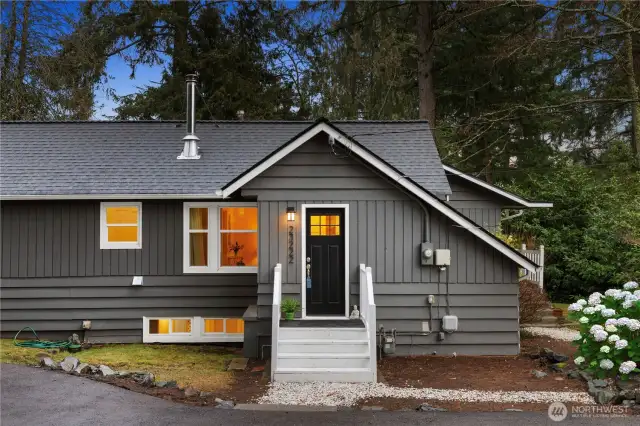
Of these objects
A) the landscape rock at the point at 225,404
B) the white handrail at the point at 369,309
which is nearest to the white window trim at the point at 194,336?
the white handrail at the point at 369,309

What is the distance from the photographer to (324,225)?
10.9 meters

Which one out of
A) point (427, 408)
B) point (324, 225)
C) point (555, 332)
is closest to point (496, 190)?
point (555, 332)

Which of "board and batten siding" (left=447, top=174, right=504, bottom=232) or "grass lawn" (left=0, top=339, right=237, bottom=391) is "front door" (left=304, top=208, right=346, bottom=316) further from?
"board and batten siding" (left=447, top=174, right=504, bottom=232)

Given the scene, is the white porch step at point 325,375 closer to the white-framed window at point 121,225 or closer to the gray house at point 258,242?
the gray house at point 258,242

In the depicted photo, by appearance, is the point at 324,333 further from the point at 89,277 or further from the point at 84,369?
the point at 89,277

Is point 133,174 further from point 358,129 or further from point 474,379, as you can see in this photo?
point 474,379

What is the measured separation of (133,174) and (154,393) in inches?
235

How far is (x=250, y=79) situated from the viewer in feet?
80.6

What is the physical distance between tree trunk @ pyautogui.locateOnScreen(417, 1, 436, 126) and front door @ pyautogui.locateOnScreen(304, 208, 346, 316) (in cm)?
1027

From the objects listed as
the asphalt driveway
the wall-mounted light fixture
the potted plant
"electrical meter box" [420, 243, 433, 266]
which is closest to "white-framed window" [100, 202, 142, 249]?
the wall-mounted light fixture

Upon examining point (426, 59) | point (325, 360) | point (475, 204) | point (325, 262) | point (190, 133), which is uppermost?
point (426, 59)

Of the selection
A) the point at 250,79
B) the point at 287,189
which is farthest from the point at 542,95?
the point at 287,189

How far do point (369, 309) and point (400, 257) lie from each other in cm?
195

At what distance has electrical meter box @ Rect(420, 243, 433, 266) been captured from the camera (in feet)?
35.3
